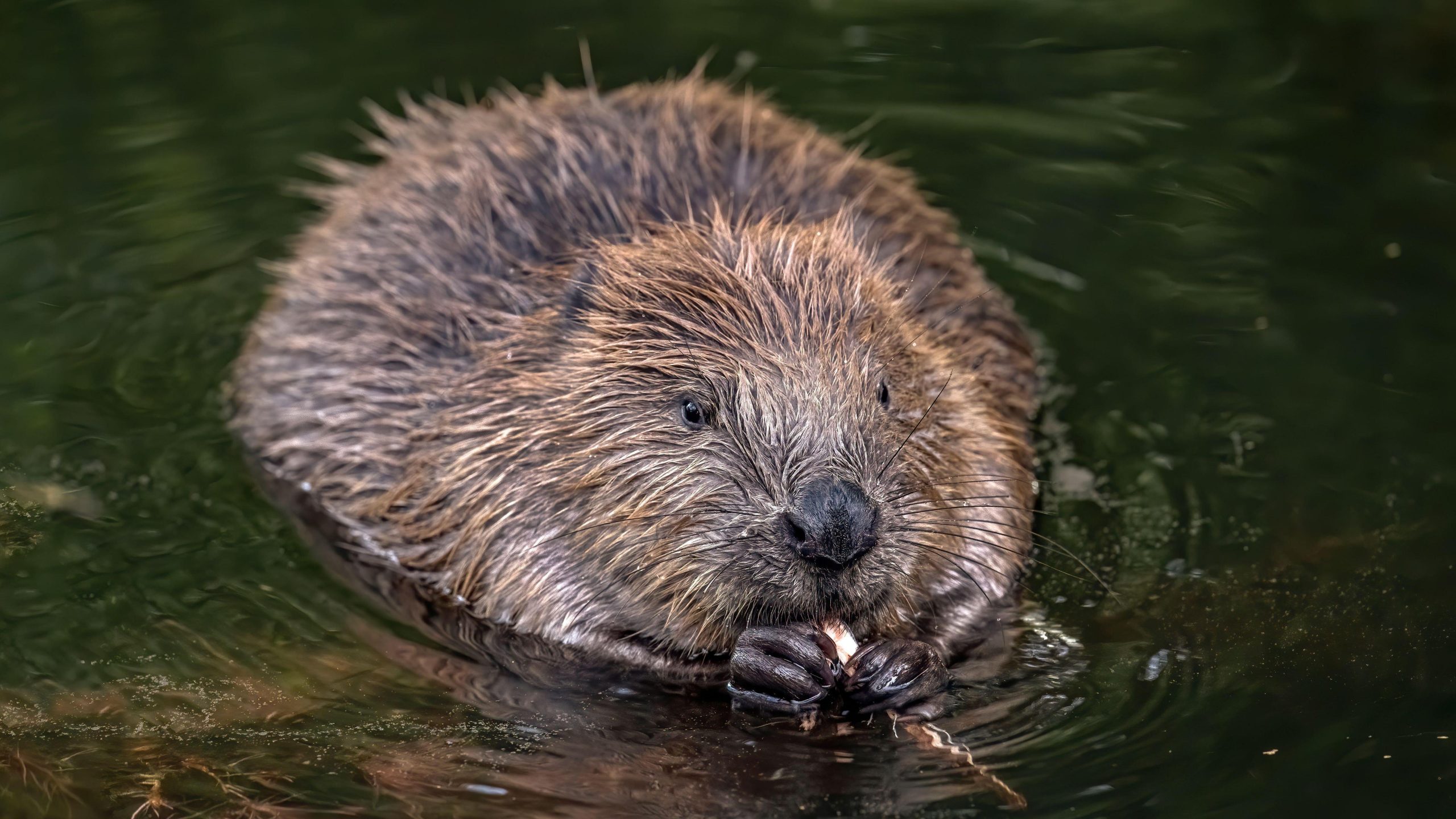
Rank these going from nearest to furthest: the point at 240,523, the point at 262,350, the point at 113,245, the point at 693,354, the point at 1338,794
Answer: the point at 1338,794, the point at 693,354, the point at 240,523, the point at 262,350, the point at 113,245

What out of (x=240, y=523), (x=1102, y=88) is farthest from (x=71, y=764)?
(x=1102, y=88)

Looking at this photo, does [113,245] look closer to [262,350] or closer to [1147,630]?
[262,350]

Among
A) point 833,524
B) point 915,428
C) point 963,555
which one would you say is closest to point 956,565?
point 963,555

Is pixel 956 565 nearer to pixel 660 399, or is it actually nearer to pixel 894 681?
pixel 894 681

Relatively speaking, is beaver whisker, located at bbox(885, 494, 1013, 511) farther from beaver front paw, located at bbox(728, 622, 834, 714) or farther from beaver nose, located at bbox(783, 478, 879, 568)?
beaver front paw, located at bbox(728, 622, 834, 714)

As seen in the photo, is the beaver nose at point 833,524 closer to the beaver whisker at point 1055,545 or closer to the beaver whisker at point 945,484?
the beaver whisker at point 945,484
